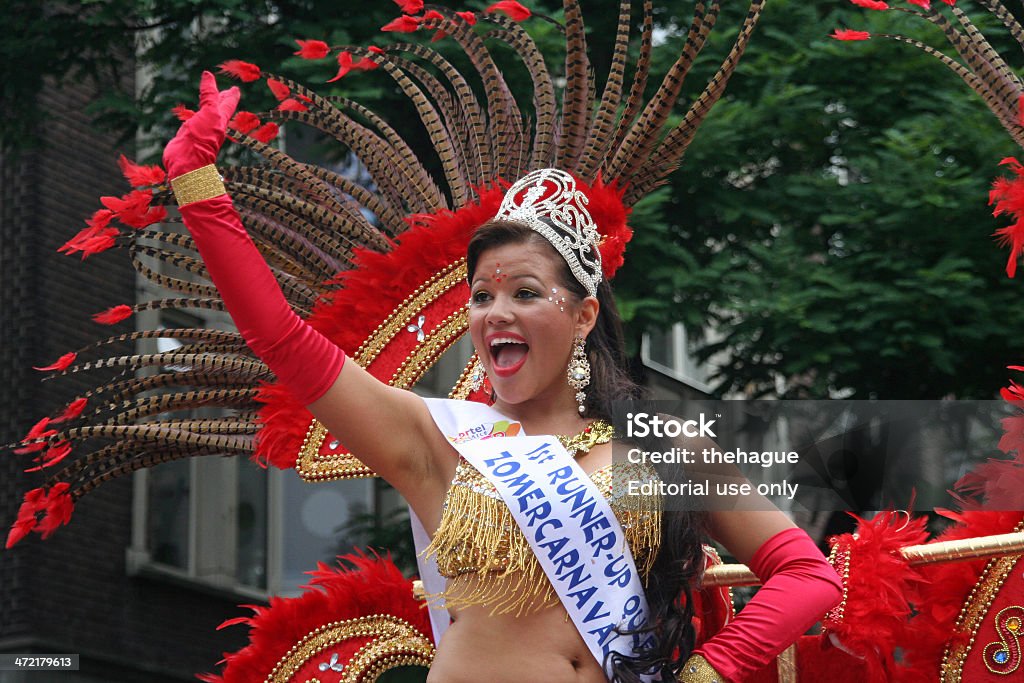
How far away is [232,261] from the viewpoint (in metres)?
3.12

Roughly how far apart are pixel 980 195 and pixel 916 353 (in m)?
0.83

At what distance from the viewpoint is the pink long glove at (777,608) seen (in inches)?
132

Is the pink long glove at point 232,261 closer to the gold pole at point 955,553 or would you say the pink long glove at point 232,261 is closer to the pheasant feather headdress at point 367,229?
the pheasant feather headdress at point 367,229

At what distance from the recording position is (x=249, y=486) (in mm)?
12453

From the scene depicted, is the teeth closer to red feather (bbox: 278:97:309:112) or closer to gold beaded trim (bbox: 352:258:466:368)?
gold beaded trim (bbox: 352:258:466:368)

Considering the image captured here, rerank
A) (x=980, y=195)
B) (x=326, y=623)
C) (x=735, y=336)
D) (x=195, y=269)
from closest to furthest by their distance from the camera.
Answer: (x=326, y=623) < (x=195, y=269) < (x=980, y=195) < (x=735, y=336)

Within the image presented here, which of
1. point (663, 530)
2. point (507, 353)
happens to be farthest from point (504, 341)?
point (663, 530)

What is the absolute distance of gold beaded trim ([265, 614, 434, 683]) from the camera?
14.3 feet

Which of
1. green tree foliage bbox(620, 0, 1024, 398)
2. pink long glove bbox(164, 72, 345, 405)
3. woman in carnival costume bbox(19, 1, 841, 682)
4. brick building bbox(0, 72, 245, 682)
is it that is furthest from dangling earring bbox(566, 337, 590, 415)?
brick building bbox(0, 72, 245, 682)

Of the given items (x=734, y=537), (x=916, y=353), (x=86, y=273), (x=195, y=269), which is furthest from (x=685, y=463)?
(x=86, y=273)

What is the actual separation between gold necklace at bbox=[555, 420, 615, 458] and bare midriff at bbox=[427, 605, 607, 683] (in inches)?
14.9

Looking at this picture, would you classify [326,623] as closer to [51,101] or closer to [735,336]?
[735,336]

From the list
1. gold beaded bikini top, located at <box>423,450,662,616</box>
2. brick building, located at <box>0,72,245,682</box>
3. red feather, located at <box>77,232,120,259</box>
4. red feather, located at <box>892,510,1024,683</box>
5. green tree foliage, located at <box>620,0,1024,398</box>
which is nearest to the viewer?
gold beaded bikini top, located at <box>423,450,662,616</box>

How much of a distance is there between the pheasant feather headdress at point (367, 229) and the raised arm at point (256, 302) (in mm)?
835
